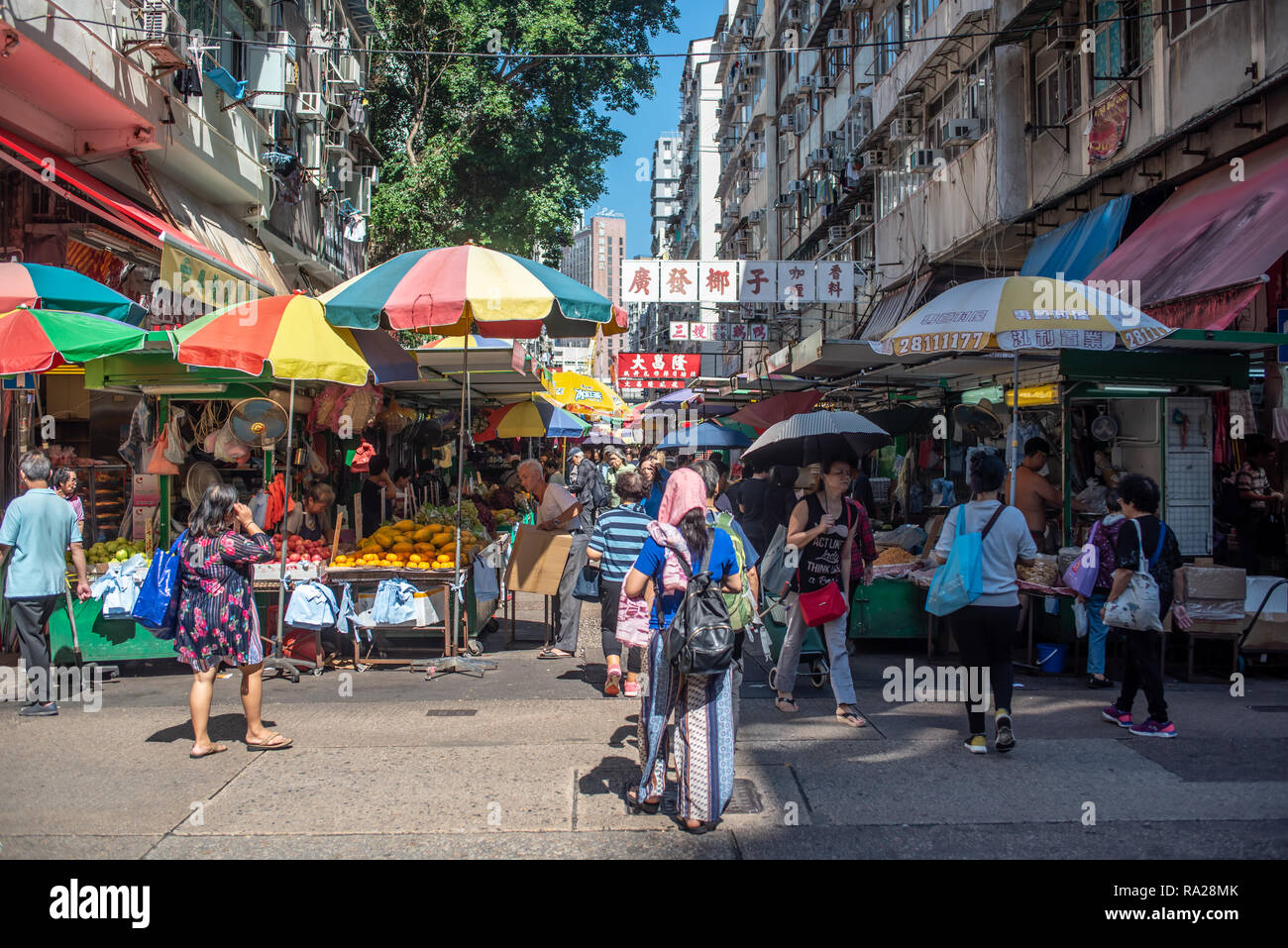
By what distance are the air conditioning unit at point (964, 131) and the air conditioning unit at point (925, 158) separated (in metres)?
1.53

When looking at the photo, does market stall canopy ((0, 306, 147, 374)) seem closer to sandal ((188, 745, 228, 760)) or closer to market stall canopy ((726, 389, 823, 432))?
sandal ((188, 745, 228, 760))

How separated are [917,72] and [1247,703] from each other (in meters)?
14.8

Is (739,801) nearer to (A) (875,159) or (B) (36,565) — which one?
(B) (36,565)

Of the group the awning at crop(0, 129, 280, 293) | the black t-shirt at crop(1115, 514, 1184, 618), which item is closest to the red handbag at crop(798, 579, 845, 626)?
the black t-shirt at crop(1115, 514, 1184, 618)

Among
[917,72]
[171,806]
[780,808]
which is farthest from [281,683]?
[917,72]

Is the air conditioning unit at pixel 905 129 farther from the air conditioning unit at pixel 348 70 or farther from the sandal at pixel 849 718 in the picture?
the sandal at pixel 849 718

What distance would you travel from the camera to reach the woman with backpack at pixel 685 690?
4.46 meters

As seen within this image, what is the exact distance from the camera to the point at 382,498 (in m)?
11.1

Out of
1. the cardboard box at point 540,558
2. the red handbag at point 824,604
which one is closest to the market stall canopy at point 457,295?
the cardboard box at point 540,558

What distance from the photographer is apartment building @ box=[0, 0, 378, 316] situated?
9.80 metres

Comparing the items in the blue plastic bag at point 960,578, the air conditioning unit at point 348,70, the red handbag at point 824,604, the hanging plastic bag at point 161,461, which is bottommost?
the red handbag at point 824,604

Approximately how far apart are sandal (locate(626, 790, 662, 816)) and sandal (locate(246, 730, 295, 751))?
89.4 inches

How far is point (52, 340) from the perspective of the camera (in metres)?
6.76
